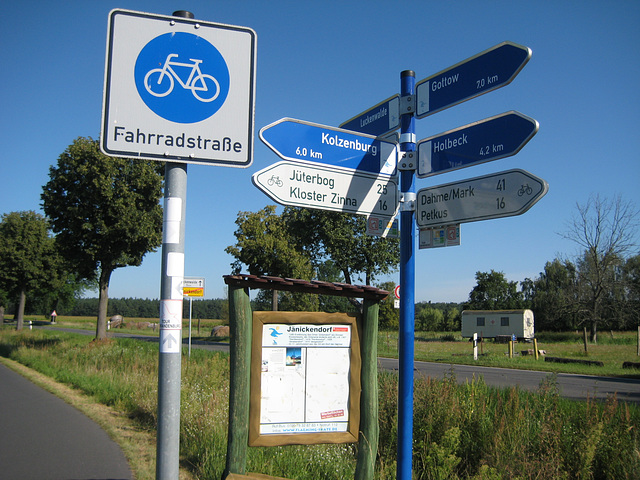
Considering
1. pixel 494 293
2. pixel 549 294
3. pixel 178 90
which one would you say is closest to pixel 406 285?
pixel 178 90

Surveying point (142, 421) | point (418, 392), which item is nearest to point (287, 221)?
point (142, 421)

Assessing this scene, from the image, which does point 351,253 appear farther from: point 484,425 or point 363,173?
point 363,173

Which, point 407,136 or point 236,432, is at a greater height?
point 407,136

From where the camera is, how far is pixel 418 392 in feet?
19.1

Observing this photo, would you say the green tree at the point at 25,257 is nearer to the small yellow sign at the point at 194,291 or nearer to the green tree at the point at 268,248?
the green tree at the point at 268,248

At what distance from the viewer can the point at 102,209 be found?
1973 cm

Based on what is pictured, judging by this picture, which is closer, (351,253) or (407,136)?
(407,136)

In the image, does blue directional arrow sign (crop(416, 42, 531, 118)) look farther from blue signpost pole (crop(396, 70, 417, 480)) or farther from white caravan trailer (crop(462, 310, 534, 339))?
white caravan trailer (crop(462, 310, 534, 339))

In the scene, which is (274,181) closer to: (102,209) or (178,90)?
(178,90)

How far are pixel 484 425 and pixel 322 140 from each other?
3519 mm

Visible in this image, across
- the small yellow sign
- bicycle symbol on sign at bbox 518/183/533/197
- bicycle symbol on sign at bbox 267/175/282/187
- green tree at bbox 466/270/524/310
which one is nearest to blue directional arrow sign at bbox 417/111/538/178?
bicycle symbol on sign at bbox 518/183/533/197

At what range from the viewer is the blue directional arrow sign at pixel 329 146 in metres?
3.57

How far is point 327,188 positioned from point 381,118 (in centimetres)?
94

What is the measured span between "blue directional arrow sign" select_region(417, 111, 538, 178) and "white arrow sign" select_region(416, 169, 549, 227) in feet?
0.45
